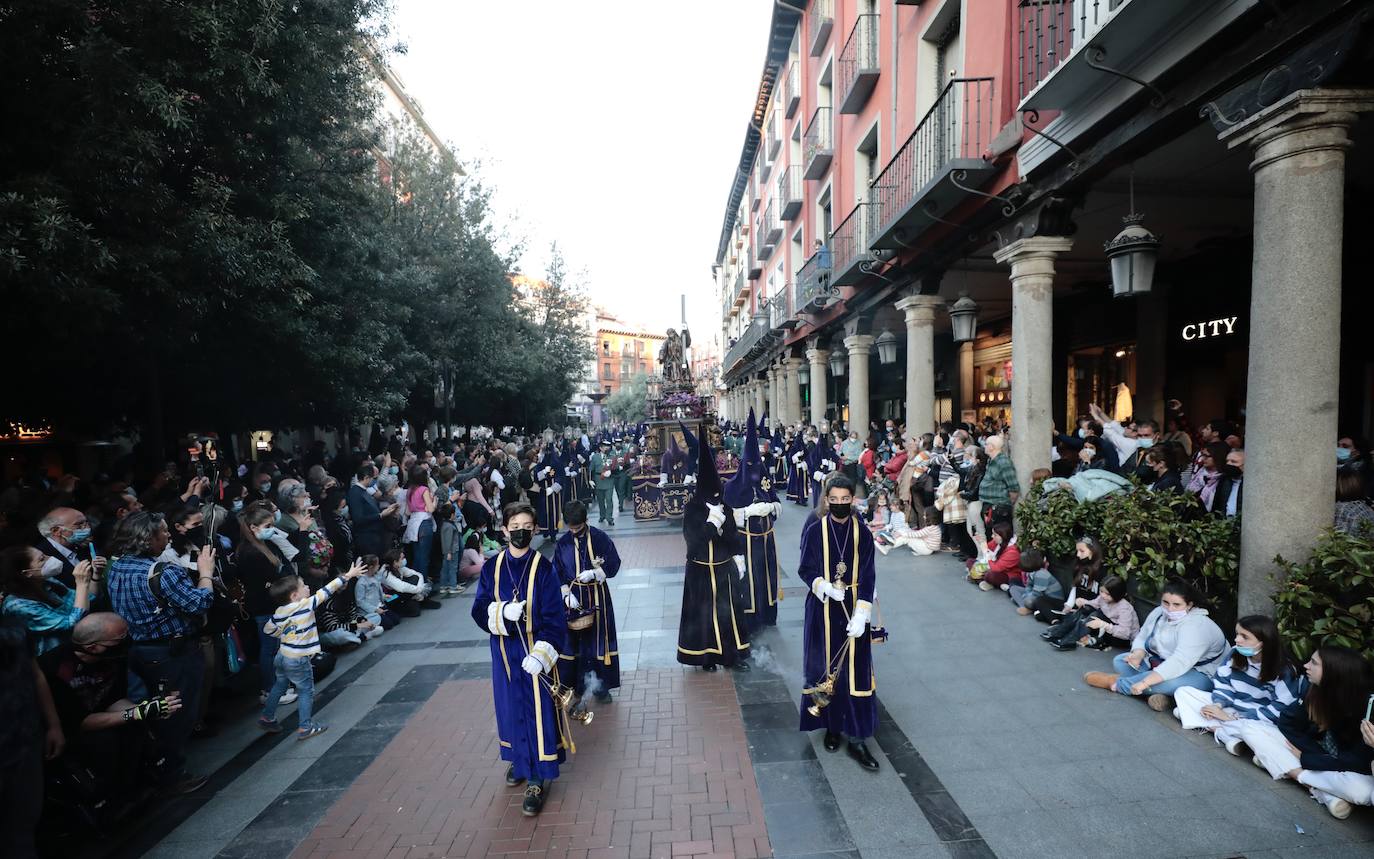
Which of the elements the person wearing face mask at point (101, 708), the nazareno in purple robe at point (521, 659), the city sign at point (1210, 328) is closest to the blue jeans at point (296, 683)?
the person wearing face mask at point (101, 708)

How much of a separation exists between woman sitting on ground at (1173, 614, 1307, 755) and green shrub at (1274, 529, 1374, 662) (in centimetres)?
15

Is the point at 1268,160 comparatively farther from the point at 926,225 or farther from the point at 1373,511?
the point at 926,225

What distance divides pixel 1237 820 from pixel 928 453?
790cm

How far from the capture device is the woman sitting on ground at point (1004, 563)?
813cm

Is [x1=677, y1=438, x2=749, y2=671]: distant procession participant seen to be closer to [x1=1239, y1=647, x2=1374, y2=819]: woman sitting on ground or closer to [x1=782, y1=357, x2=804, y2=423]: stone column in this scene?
[x1=1239, y1=647, x2=1374, y2=819]: woman sitting on ground

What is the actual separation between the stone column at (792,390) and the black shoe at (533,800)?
69.0 ft

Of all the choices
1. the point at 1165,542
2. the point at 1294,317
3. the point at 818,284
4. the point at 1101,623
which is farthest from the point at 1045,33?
the point at 818,284

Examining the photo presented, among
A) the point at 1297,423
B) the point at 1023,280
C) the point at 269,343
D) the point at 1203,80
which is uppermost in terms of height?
the point at 1203,80

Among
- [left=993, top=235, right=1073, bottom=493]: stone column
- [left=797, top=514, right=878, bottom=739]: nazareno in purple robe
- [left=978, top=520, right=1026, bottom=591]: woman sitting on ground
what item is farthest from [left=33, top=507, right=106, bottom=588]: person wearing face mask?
[left=993, top=235, right=1073, bottom=493]: stone column

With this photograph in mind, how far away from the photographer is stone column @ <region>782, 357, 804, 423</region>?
25.1 metres

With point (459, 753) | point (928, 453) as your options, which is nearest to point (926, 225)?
point (928, 453)

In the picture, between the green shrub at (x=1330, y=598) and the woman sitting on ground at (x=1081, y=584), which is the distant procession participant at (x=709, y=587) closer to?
the woman sitting on ground at (x=1081, y=584)

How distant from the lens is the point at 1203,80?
550cm

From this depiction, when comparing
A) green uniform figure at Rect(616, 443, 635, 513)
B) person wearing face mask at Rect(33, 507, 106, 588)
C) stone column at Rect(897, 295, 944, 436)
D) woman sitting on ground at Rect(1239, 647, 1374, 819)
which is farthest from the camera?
green uniform figure at Rect(616, 443, 635, 513)
